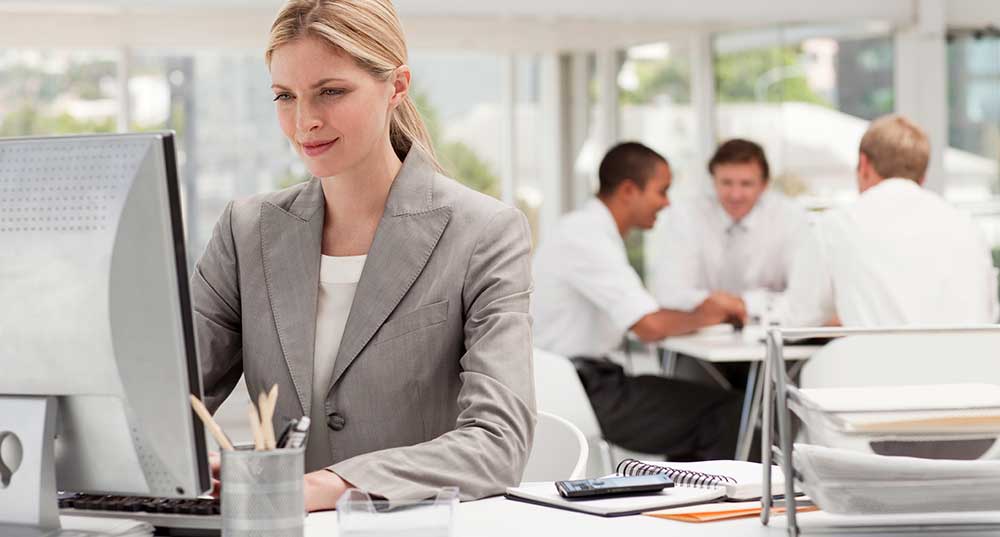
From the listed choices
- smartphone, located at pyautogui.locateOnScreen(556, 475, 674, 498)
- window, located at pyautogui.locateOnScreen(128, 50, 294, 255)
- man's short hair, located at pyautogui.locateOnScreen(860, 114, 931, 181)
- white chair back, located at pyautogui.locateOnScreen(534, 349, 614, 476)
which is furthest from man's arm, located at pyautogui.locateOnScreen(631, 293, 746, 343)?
window, located at pyautogui.locateOnScreen(128, 50, 294, 255)

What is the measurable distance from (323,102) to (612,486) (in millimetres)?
700

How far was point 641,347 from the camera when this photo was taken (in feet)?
25.8

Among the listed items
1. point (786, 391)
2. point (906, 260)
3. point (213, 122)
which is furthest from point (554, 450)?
point (213, 122)

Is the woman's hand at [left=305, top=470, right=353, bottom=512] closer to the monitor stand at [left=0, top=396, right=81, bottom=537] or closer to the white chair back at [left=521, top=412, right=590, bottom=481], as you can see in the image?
the monitor stand at [left=0, top=396, right=81, bottom=537]

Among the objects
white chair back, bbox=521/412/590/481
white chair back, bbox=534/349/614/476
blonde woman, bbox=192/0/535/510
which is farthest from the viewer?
white chair back, bbox=534/349/614/476

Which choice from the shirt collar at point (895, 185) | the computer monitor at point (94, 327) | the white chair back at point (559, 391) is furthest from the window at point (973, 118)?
the computer monitor at point (94, 327)

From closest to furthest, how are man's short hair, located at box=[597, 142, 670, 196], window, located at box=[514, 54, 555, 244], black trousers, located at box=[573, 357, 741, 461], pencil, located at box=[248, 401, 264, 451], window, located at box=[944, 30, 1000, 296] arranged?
1. pencil, located at box=[248, 401, 264, 451]
2. black trousers, located at box=[573, 357, 741, 461]
3. man's short hair, located at box=[597, 142, 670, 196]
4. window, located at box=[944, 30, 1000, 296]
5. window, located at box=[514, 54, 555, 244]

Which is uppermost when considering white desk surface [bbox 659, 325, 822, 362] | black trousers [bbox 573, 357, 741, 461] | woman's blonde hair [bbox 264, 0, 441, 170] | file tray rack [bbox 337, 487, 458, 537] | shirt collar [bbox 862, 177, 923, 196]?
woman's blonde hair [bbox 264, 0, 441, 170]

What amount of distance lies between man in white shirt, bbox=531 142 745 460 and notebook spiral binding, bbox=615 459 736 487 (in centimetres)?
274

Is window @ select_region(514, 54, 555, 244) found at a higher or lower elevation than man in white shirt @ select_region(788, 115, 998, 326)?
higher

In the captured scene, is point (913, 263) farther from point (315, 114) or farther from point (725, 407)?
point (315, 114)

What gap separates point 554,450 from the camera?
7.55 ft

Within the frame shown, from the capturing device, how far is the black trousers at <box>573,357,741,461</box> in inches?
184

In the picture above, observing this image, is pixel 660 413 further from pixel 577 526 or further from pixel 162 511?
pixel 162 511
